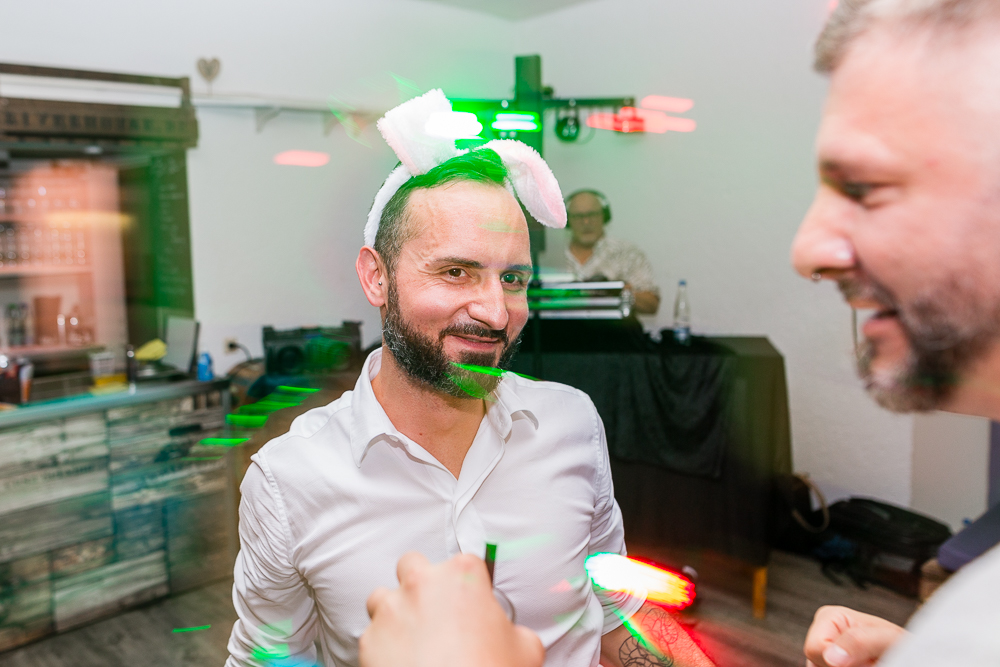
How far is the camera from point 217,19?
9.50 ft

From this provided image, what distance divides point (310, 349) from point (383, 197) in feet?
4.51

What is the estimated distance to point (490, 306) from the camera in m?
0.65

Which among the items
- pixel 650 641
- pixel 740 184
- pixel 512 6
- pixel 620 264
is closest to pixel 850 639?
pixel 650 641

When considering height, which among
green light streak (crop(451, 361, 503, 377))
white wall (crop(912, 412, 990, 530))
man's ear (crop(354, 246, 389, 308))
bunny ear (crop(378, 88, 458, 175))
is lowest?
white wall (crop(912, 412, 990, 530))

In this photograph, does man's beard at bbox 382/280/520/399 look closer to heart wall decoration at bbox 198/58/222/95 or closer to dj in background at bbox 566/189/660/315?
dj in background at bbox 566/189/660/315

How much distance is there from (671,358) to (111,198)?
2573 millimetres

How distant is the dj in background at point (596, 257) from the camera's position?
290 centimetres

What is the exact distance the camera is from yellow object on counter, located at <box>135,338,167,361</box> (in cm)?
277

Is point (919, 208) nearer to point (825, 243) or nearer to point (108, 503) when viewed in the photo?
point (825, 243)

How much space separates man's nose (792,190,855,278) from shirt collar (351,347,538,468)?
487mm

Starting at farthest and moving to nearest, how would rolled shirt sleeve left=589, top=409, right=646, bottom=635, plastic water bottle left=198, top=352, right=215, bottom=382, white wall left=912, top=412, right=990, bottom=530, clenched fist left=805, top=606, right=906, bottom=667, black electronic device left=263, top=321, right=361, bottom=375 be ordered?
plastic water bottle left=198, top=352, right=215, bottom=382
white wall left=912, top=412, right=990, bottom=530
black electronic device left=263, top=321, right=361, bottom=375
rolled shirt sleeve left=589, top=409, right=646, bottom=635
clenched fist left=805, top=606, right=906, bottom=667

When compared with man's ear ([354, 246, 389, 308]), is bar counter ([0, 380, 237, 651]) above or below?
below

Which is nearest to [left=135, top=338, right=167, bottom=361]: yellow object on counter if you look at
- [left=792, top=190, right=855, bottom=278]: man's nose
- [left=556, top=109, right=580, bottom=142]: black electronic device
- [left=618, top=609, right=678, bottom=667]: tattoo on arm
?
[left=556, top=109, right=580, bottom=142]: black electronic device

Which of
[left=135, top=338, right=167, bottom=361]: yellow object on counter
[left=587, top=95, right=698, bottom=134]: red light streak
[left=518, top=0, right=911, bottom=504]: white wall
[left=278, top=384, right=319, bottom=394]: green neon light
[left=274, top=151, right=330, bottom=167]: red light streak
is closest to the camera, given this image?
[left=278, top=384, right=319, bottom=394]: green neon light
